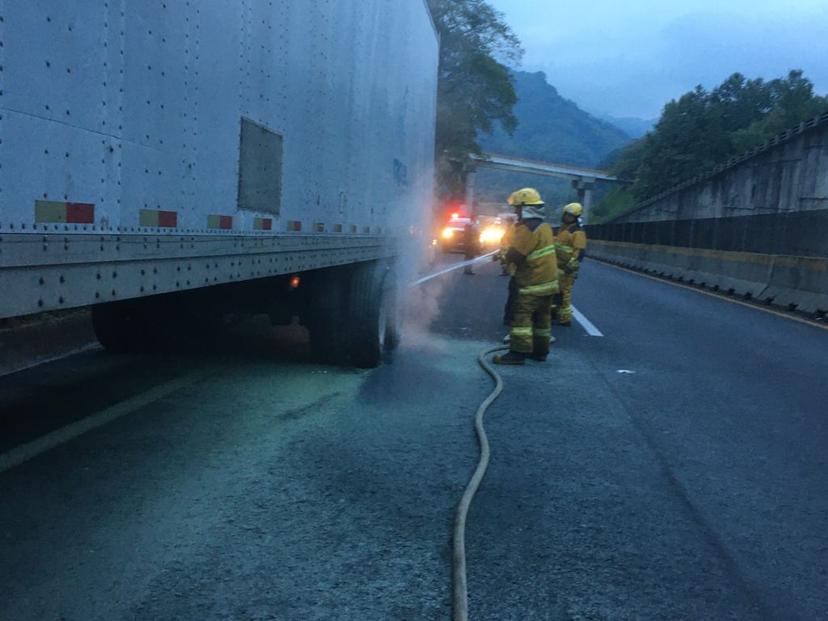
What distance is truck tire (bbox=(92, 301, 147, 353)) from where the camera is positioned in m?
7.61

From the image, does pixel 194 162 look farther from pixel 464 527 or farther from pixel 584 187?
pixel 584 187

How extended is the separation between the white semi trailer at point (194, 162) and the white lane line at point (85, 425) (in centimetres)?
65

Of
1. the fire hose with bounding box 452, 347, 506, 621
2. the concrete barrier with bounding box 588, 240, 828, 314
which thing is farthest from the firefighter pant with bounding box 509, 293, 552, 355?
the concrete barrier with bounding box 588, 240, 828, 314

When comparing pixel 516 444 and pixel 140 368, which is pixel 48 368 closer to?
pixel 140 368

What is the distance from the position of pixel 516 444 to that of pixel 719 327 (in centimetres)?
880

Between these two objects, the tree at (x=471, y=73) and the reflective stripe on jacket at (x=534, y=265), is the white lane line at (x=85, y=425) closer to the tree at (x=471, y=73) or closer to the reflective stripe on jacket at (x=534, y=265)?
the reflective stripe on jacket at (x=534, y=265)

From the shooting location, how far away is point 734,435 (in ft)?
20.7

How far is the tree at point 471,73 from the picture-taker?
174 ft

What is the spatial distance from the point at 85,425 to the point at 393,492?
2.28 m

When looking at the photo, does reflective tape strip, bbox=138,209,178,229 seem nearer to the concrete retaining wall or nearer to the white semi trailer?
the white semi trailer

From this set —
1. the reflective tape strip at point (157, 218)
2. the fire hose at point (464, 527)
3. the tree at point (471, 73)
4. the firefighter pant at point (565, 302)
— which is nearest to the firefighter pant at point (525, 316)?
the fire hose at point (464, 527)

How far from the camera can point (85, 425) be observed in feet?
18.4

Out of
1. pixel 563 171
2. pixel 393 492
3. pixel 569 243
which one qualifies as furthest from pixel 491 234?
pixel 563 171

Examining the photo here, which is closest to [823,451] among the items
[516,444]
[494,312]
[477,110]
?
[516,444]
